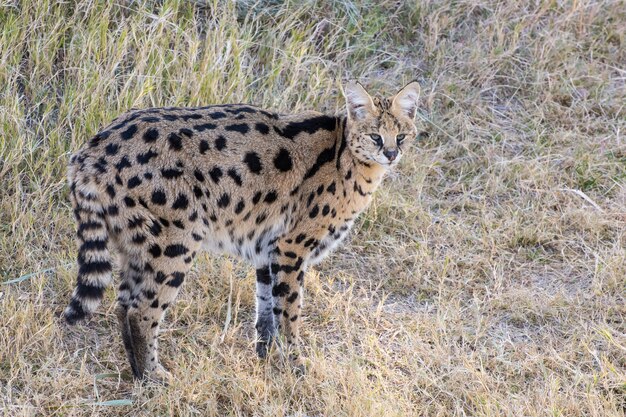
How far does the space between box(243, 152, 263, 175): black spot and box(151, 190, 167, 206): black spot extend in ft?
1.80

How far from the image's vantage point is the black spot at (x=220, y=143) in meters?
5.11

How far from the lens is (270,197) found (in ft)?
17.5

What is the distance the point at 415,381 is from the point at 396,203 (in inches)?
70.5

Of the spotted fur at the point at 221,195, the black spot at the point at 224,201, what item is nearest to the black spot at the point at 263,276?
the spotted fur at the point at 221,195

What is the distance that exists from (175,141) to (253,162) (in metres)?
0.47

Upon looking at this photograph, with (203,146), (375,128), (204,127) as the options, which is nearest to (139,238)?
(203,146)

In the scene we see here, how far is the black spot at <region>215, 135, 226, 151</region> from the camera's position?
201 inches

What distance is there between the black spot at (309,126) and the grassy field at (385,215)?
1.04m

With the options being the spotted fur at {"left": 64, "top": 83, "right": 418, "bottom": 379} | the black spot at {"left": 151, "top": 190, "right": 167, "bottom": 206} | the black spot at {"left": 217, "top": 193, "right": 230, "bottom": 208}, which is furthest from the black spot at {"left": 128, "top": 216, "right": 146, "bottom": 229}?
the black spot at {"left": 217, "top": 193, "right": 230, "bottom": 208}

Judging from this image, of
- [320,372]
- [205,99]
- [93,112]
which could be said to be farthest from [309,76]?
[320,372]

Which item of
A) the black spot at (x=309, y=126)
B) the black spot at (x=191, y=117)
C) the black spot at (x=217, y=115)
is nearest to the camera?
the black spot at (x=191, y=117)

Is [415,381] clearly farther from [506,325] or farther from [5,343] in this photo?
[5,343]

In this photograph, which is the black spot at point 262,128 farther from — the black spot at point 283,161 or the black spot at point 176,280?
the black spot at point 176,280

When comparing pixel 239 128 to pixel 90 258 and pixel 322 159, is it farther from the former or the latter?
pixel 90 258
